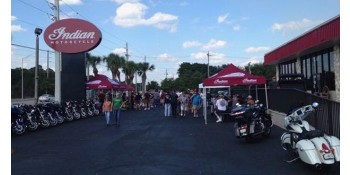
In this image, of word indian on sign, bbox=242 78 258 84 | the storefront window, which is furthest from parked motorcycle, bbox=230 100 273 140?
the storefront window

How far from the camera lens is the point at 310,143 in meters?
8.03

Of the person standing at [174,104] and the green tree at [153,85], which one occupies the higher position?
the green tree at [153,85]

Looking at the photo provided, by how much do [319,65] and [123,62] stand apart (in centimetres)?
Answer: 4308

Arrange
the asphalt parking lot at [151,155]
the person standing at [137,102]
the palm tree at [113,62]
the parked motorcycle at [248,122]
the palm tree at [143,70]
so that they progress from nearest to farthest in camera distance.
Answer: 1. the asphalt parking lot at [151,155]
2. the parked motorcycle at [248,122]
3. the person standing at [137,102]
4. the palm tree at [113,62]
5. the palm tree at [143,70]

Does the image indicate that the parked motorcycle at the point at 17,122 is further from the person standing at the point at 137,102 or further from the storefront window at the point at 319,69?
the person standing at the point at 137,102

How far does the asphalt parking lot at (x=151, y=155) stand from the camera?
8711 mm

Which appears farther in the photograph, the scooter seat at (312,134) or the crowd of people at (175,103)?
the crowd of people at (175,103)

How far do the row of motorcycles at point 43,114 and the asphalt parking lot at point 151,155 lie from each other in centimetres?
102

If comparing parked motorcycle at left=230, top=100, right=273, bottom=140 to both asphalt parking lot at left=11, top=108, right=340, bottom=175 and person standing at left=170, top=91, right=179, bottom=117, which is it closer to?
asphalt parking lot at left=11, top=108, right=340, bottom=175

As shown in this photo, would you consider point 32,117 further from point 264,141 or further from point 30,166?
point 264,141

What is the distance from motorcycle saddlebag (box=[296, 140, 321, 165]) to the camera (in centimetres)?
778

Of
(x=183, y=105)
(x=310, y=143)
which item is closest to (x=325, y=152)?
(x=310, y=143)

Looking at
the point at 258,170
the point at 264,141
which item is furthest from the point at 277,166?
the point at 264,141

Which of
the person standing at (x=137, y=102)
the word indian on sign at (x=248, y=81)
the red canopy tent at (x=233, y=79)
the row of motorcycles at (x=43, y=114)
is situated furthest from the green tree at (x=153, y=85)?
the word indian on sign at (x=248, y=81)
